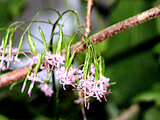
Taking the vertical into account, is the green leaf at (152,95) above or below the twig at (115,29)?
below

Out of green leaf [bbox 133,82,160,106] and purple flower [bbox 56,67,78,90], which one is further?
green leaf [bbox 133,82,160,106]

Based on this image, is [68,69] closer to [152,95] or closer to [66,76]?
[66,76]

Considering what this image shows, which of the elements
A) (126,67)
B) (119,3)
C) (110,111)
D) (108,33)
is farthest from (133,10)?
(108,33)

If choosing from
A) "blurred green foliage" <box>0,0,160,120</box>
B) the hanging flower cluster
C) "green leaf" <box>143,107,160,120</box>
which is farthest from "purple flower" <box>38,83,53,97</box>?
"green leaf" <box>143,107,160,120</box>

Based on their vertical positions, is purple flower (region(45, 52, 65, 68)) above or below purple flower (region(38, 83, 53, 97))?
A: above

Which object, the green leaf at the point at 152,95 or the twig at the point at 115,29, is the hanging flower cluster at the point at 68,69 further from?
the green leaf at the point at 152,95

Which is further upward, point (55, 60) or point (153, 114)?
point (55, 60)

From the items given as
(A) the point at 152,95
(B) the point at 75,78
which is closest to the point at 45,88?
(B) the point at 75,78

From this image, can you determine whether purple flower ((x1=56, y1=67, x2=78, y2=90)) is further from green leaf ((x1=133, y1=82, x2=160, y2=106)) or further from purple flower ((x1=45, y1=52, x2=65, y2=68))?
green leaf ((x1=133, y1=82, x2=160, y2=106))

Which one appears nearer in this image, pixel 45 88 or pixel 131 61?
pixel 45 88

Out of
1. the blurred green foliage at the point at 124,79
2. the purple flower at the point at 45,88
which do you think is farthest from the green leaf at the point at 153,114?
Answer: the purple flower at the point at 45,88

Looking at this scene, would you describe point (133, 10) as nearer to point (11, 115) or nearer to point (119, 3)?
point (119, 3)
